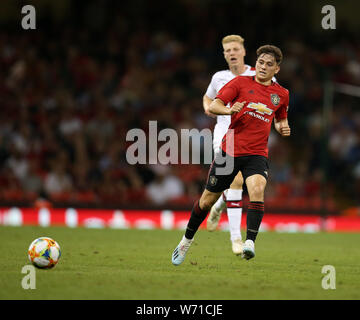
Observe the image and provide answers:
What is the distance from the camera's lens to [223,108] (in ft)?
26.9

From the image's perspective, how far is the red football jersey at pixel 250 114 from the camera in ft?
27.5

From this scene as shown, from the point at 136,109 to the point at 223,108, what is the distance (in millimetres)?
11885

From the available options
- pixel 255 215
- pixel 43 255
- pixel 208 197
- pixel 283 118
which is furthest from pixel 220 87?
pixel 43 255

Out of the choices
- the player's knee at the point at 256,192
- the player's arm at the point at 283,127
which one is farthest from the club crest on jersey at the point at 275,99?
the player's knee at the point at 256,192

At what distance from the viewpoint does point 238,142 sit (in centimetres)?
845

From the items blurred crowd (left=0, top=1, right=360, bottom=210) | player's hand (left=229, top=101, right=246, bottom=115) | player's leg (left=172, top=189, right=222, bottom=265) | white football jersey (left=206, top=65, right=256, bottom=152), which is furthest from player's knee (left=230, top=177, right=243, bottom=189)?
blurred crowd (left=0, top=1, right=360, bottom=210)

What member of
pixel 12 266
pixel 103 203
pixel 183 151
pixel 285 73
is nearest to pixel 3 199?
pixel 103 203

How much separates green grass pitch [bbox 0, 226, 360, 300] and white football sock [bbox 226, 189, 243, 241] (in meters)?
0.33

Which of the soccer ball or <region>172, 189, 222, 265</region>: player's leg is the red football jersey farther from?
the soccer ball

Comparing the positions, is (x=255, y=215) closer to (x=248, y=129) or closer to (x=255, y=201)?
(x=255, y=201)

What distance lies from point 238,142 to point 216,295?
2426 millimetres

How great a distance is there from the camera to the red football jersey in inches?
330

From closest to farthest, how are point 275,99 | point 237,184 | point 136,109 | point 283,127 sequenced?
point 275,99 < point 283,127 < point 237,184 < point 136,109

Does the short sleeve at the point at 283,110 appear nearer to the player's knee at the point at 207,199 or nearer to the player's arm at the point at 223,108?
the player's arm at the point at 223,108
